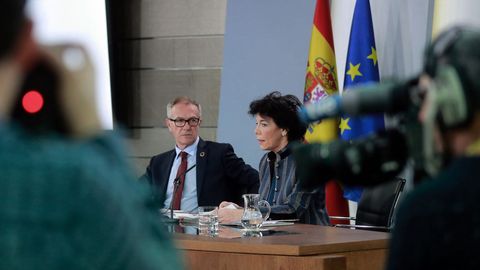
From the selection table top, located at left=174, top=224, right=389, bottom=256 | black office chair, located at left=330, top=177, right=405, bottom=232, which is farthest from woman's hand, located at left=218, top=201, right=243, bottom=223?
black office chair, located at left=330, top=177, right=405, bottom=232

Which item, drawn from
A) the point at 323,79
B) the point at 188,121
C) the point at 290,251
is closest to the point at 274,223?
the point at 290,251

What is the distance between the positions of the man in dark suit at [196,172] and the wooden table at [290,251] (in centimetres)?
133

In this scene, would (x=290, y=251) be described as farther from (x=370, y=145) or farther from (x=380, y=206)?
(x=370, y=145)

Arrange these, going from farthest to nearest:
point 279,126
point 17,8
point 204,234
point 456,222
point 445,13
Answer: point 445,13 → point 279,126 → point 204,234 → point 456,222 → point 17,8

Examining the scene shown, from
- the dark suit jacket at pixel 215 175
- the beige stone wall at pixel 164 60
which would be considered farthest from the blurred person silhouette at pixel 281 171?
the beige stone wall at pixel 164 60

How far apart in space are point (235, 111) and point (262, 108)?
1.69 metres

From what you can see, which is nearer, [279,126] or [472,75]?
[472,75]

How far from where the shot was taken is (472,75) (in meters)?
1.16

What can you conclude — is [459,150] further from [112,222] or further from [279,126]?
[279,126]

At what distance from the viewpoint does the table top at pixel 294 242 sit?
3.52 m

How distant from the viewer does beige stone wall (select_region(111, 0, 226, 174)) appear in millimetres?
6801

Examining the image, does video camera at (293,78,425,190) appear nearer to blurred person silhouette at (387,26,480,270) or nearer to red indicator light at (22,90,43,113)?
blurred person silhouette at (387,26,480,270)

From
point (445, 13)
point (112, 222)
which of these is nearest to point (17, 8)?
point (112, 222)

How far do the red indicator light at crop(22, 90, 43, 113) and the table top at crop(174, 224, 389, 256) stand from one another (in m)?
2.62
